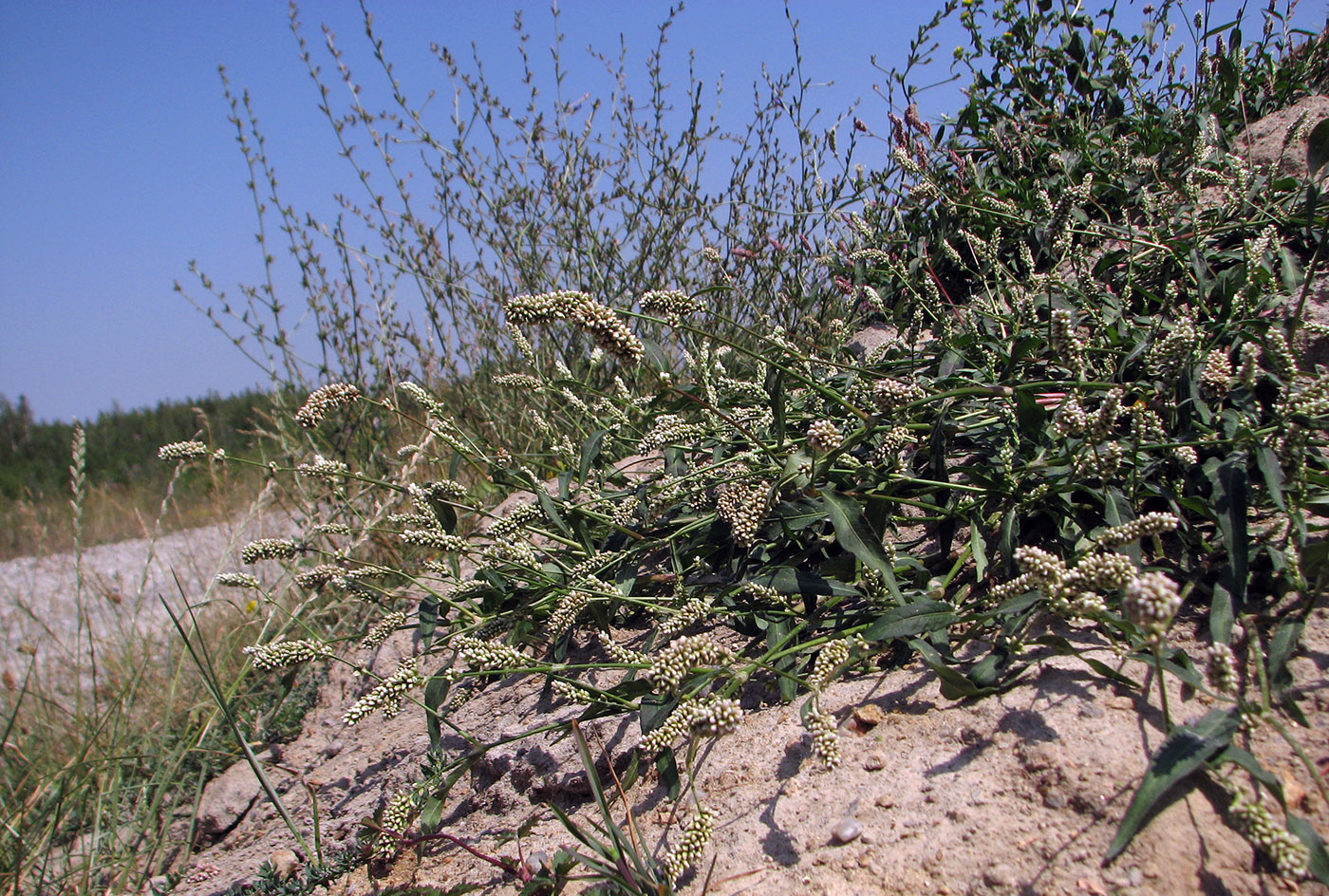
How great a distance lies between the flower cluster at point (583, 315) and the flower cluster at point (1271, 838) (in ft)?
3.92

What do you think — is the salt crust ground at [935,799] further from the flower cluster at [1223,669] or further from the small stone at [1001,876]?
the flower cluster at [1223,669]

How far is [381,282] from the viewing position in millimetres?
4945

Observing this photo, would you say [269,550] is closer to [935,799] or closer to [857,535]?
[857,535]

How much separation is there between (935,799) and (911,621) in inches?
13.6

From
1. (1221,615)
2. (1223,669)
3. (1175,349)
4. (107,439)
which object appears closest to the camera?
(1223,669)

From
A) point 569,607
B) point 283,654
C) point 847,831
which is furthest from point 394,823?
point 847,831

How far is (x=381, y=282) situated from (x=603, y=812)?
13.8ft

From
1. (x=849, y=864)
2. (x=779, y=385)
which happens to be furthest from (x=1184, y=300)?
(x=849, y=864)

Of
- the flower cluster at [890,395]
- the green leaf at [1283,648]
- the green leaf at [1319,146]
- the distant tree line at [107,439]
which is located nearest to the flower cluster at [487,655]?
the flower cluster at [890,395]

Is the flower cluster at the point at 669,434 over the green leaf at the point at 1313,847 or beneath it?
over

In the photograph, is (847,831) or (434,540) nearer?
(847,831)

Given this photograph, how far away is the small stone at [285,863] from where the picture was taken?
2.07 m

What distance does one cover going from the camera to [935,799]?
1357 millimetres

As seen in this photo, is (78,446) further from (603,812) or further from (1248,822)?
(1248,822)
